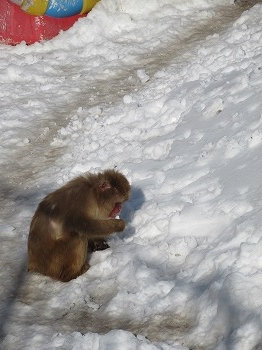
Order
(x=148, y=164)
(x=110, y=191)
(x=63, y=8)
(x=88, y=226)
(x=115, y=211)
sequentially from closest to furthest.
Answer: (x=88, y=226) → (x=110, y=191) → (x=115, y=211) → (x=148, y=164) → (x=63, y=8)

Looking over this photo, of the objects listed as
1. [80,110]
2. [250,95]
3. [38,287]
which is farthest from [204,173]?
[80,110]

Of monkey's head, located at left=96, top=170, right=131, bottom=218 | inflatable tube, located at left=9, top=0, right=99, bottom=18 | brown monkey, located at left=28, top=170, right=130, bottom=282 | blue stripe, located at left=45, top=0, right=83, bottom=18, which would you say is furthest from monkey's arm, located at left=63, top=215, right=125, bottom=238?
blue stripe, located at left=45, top=0, right=83, bottom=18

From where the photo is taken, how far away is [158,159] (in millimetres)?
7734

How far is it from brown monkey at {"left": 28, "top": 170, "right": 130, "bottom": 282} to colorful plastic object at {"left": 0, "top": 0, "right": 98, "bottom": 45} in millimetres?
5601

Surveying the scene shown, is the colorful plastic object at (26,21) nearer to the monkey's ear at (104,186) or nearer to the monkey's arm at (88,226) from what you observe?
the monkey's ear at (104,186)

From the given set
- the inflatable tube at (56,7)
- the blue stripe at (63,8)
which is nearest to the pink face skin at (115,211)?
the inflatable tube at (56,7)

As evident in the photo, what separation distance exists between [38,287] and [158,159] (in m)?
2.10

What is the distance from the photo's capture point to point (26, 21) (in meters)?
11.4

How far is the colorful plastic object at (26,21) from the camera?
11.3 metres

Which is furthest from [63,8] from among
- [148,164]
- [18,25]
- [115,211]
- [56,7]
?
[115,211]

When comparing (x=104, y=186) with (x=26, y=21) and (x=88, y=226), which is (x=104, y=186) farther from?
(x=26, y=21)

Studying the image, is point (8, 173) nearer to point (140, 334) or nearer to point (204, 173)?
point (204, 173)

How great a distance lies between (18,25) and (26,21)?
0.43 feet

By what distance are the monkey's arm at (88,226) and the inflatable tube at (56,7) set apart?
19.2ft
